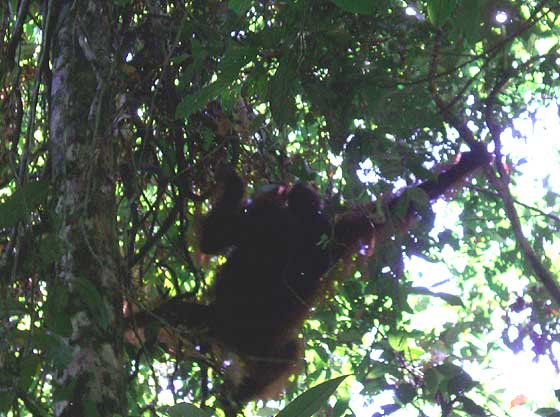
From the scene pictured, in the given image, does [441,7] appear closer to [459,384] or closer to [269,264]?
[459,384]

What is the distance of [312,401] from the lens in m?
0.76

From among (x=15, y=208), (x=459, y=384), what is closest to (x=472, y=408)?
(x=459, y=384)

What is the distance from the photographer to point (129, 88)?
2121 millimetres

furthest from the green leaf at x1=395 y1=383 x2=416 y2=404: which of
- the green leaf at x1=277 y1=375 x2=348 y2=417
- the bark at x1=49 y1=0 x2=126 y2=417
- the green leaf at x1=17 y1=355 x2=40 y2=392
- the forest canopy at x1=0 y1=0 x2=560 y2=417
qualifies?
the green leaf at x1=277 y1=375 x2=348 y2=417

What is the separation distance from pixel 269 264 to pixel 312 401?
6.75ft

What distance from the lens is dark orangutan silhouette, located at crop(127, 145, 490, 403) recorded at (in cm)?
260

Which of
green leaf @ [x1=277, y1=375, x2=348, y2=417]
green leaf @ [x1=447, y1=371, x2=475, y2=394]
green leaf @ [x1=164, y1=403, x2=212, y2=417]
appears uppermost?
green leaf @ [x1=447, y1=371, x2=475, y2=394]

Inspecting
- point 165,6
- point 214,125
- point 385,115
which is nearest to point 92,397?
point 385,115

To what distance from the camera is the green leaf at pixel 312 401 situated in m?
0.76

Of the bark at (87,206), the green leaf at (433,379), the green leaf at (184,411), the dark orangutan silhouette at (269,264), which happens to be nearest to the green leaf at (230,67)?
the bark at (87,206)

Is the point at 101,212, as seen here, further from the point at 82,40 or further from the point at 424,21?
the point at 424,21

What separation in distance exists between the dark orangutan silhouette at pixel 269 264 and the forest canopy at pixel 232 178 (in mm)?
15

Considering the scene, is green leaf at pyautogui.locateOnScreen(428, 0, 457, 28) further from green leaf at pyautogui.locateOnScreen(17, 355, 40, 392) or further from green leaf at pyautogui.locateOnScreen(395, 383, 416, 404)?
green leaf at pyautogui.locateOnScreen(395, 383, 416, 404)

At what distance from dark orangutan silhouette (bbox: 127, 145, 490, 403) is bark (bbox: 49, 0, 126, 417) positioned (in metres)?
0.93
